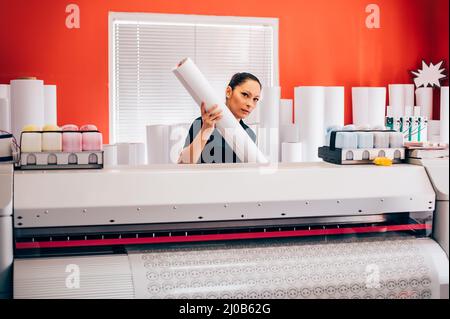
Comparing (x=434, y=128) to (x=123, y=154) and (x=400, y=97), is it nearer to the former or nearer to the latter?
(x=400, y=97)

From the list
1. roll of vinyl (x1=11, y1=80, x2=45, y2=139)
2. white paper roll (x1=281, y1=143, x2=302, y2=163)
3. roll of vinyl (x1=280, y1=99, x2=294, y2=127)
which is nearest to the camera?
roll of vinyl (x1=11, y1=80, x2=45, y2=139)

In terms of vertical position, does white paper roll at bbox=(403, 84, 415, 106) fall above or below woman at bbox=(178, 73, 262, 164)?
above

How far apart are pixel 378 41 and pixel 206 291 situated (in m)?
4.03

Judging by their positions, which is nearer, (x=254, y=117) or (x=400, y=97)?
(x=254, y=117)

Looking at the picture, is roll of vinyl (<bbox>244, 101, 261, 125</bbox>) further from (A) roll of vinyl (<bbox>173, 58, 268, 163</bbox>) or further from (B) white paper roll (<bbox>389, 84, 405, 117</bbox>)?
(A) roll of vinyl (<bbox>173, 58, 268, 163</bbox>)

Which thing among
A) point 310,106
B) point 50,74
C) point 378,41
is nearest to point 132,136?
point 50,74

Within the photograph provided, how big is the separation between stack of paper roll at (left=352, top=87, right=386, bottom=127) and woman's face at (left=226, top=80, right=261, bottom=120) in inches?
79.2

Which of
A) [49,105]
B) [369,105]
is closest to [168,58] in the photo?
[49,105]

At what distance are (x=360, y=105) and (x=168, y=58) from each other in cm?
154

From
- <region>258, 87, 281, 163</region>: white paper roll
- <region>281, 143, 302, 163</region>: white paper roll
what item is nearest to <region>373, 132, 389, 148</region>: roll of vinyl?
<region>281, 143, 302, 163</region>: white paper roll

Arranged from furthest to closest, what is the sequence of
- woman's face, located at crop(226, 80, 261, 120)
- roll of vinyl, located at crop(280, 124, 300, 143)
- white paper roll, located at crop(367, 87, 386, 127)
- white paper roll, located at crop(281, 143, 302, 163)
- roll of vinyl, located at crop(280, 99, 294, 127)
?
white paper roll, located at crop(367, 87, 386, 127) → roll of vinyl, located at crop(280, 99, 294, 127) → roll of vinyl, located at crop(280, 124, 300, 143) → white paper roll, located at crop(281, 143, 302, 163) → woman's face, located at crop(226, 80, 261, 120)

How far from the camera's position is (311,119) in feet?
13.3

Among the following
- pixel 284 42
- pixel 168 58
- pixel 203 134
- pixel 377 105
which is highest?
pixel 284 42

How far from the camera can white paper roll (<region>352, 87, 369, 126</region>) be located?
462 cm
